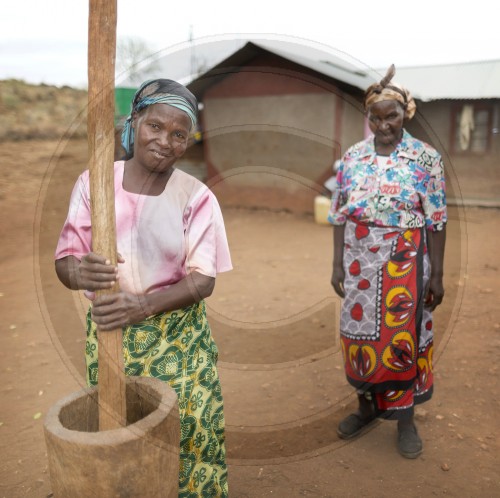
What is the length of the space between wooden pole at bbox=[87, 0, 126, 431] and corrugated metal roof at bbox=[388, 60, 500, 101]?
1033 centimetres

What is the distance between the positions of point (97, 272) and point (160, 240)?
0.26 metres

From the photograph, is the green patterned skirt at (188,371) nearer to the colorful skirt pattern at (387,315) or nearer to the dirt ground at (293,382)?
the dirt ground at (293,382)

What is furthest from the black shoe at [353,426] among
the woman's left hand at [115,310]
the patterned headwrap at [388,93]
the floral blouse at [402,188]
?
the woman's left hand at [115,310]

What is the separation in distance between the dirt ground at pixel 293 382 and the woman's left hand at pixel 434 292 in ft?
2.64

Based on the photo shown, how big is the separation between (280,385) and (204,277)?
7.22 feet

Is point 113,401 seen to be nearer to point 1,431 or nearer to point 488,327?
point 1,431

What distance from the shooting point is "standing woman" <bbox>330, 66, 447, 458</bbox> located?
258 centimetres

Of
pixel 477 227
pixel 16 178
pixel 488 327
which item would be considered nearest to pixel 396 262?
pixel 488 327

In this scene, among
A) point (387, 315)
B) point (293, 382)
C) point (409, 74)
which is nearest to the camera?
point (387, 315)

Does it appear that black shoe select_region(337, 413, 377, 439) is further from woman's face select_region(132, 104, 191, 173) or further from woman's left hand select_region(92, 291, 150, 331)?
woman's face select_region(132, 104, 191, 173)

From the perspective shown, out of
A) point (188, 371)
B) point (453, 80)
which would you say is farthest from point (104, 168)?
point (453, 80)

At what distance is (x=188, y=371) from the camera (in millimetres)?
1771

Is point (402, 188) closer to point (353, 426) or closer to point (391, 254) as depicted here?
point (391, 254)

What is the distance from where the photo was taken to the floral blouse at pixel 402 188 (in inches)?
101
